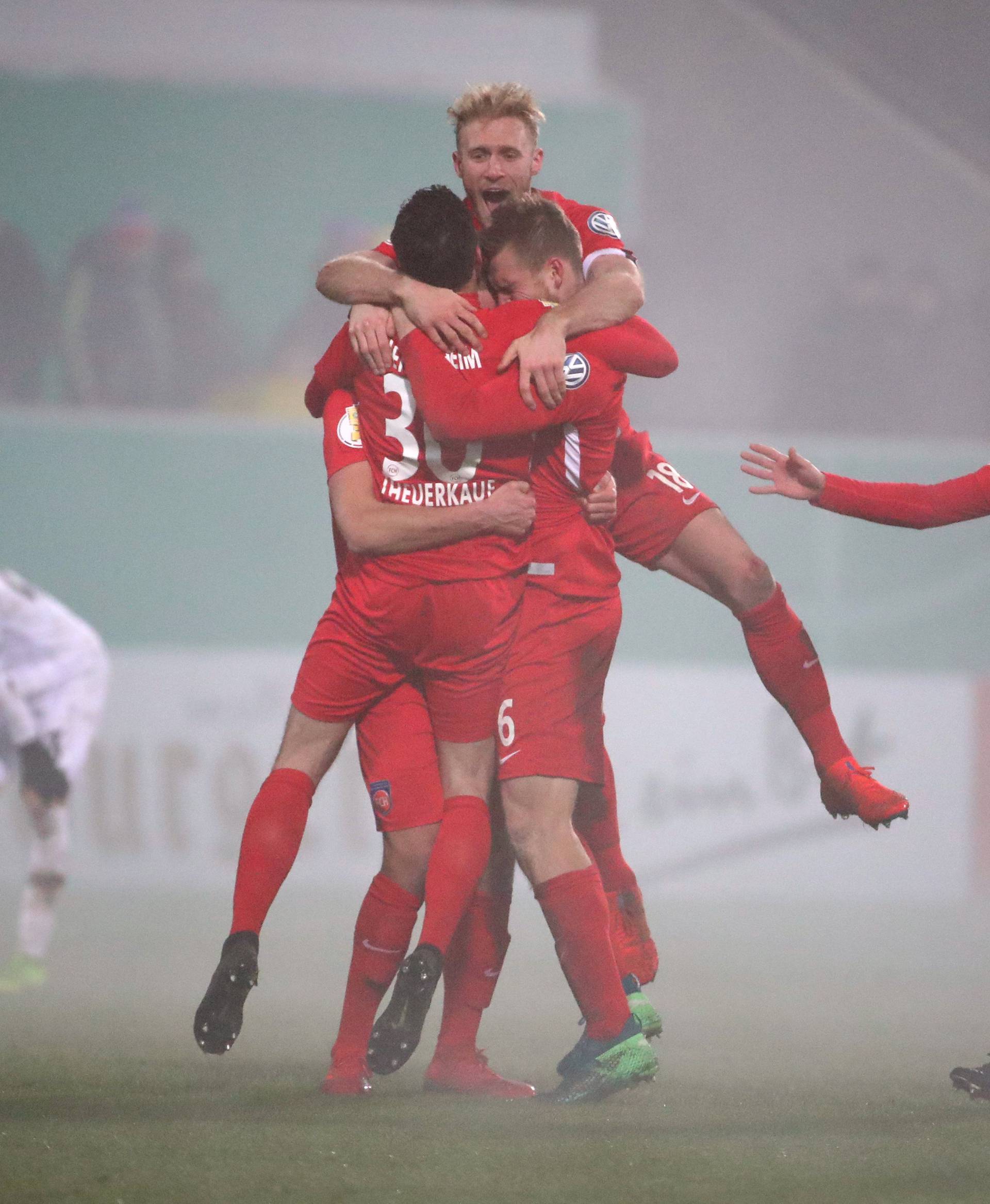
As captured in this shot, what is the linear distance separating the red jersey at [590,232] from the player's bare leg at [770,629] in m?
0.70

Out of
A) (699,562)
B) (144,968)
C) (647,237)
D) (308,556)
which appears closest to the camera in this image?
(699,562)

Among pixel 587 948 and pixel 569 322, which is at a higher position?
pixel 569 322

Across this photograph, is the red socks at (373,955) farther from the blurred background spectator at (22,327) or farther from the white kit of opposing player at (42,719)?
the blurred background spectator at (22,327)

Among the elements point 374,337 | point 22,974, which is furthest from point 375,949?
point 22,974

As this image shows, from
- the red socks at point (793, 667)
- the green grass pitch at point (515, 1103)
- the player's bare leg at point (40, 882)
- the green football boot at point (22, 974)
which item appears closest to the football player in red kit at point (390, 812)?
the green grass pitch at point (515, 1103)

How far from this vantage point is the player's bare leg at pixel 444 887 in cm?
304

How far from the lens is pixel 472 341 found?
126 inches

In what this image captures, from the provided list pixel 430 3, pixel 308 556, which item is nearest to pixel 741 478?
pixel 308 556

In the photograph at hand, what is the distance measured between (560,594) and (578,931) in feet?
2.43

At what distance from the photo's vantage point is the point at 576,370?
10.8ft

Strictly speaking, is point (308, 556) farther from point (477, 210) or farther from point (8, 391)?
point (477, 210)

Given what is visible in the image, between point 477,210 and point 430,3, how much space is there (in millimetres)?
8297

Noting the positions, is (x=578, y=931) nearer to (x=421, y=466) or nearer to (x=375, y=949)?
(x=375, y=949)

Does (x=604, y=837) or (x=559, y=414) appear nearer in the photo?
(x=559, y=414)
